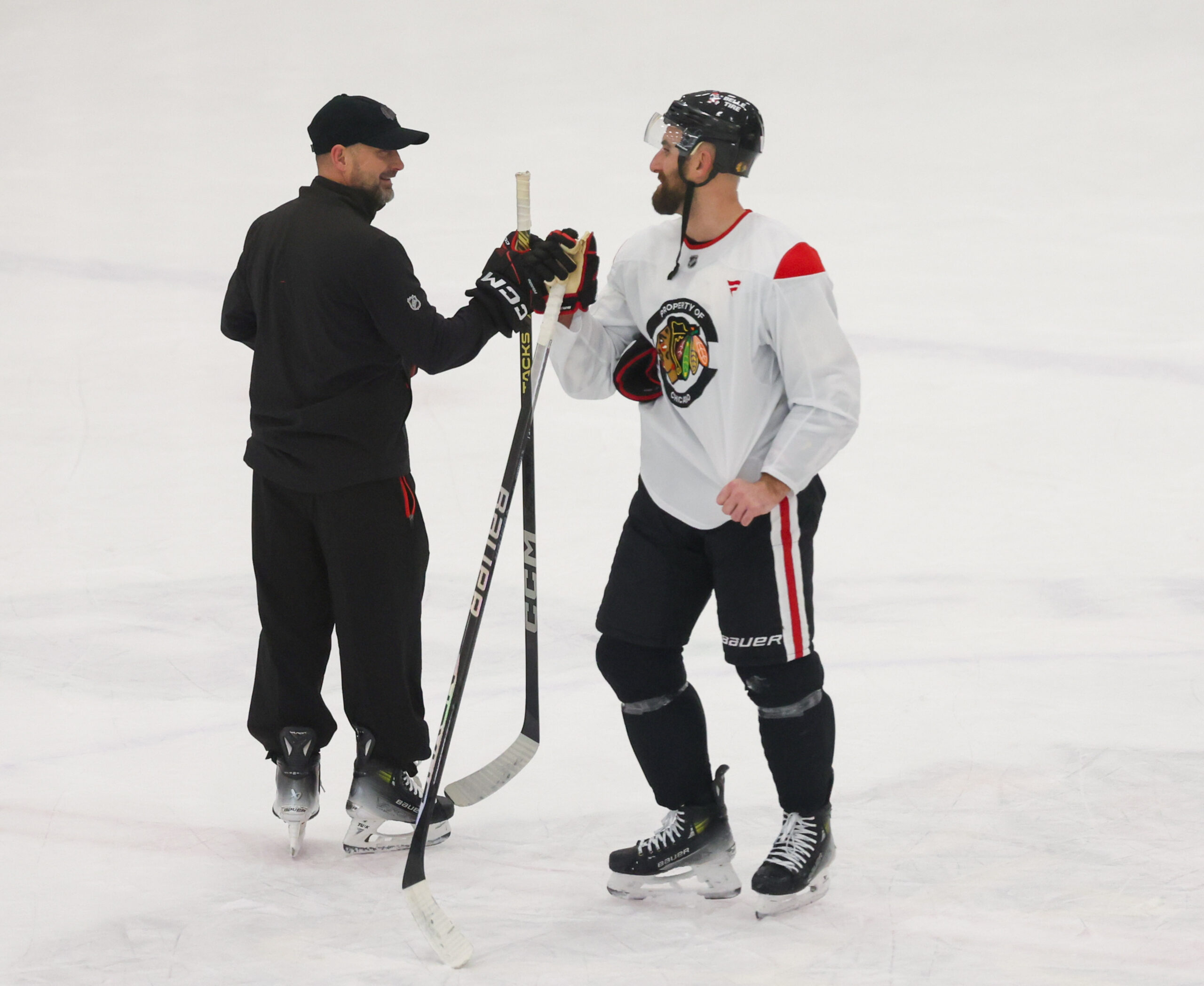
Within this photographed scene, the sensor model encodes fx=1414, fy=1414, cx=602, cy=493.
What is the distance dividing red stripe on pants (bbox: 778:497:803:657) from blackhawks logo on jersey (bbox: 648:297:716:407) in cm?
22

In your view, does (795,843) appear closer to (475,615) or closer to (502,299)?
(475,615)

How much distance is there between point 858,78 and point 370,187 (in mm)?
6498

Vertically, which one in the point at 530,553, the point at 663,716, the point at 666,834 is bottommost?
the point at 666,834

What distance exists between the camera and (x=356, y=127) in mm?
2352

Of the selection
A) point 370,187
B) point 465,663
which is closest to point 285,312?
point 370,187

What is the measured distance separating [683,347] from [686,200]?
229 mm

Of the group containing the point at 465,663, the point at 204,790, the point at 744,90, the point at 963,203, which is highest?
the point at 744,90

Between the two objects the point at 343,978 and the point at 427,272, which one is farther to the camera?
the point at 427,272

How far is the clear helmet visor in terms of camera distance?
218 cm

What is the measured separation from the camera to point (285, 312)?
2357 mm

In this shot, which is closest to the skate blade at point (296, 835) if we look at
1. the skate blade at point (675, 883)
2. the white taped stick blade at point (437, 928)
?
the white taped stick blade at point (437, 928)

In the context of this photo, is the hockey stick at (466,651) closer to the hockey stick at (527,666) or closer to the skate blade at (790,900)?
the hockey stick at (527,666)

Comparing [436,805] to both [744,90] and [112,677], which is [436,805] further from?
[744,90]

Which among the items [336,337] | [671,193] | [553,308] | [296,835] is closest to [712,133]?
[671,193]
